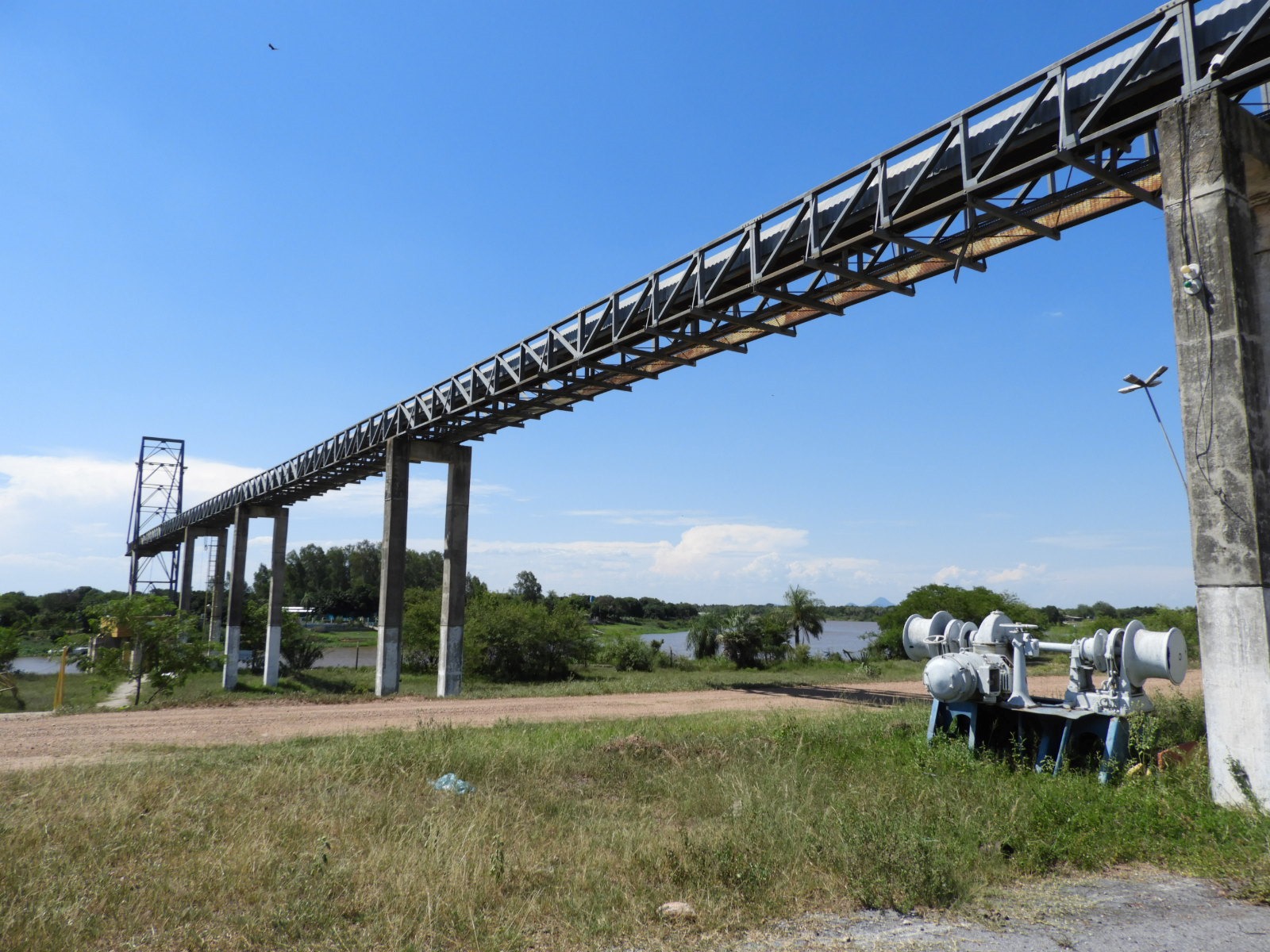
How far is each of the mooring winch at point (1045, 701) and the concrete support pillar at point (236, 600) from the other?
3708 cm

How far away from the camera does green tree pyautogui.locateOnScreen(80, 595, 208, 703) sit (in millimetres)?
27766

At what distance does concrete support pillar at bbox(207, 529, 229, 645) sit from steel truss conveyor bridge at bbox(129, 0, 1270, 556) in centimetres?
3698

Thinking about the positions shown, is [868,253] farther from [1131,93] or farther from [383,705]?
[383,705]

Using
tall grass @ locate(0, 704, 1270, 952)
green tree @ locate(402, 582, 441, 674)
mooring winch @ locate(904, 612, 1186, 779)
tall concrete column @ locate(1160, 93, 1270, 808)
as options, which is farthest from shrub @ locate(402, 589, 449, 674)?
tall concrete column @ locate(1160, 93, 1270, 808)

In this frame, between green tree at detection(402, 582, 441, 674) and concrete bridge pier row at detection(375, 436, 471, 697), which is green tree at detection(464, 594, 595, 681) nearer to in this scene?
green tree at detection(402, 582, 441, 674)

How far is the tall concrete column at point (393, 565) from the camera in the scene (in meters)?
28.8

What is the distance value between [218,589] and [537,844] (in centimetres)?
5282

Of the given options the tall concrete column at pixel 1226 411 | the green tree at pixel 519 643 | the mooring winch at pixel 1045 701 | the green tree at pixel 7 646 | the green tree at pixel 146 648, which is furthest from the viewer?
the green tree at pixel 519 643

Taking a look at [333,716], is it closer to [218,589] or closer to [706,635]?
[706,635]

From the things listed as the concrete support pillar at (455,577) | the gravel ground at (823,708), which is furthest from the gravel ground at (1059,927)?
the concrete support pillar at (455,577)

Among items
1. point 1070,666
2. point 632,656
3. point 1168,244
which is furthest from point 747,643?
point 1168,244

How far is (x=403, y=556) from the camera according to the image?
30.1 metres

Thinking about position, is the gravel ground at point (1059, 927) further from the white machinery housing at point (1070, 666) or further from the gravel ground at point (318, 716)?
the gravel ground at point (318, 716)

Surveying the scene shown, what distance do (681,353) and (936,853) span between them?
15.5m
